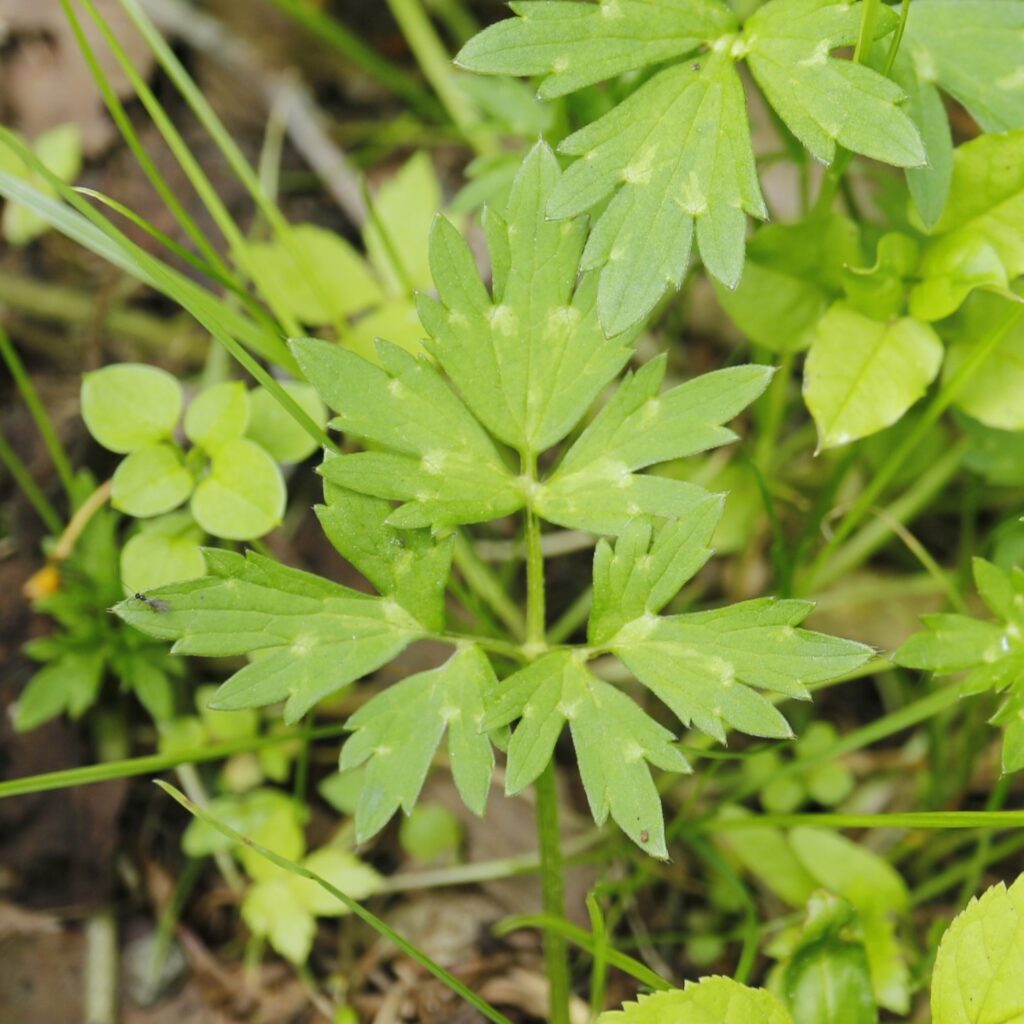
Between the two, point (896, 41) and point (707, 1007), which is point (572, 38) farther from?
point (707, 1007)

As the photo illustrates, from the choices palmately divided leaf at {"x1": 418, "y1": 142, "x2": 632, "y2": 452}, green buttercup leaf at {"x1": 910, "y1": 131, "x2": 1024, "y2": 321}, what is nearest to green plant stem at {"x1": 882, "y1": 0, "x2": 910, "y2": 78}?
green buttercup leaf at {"x1": 910, "y1": 131, "x2": 1024, "y2": 321}

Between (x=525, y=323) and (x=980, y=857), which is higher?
(x=525, y=323)

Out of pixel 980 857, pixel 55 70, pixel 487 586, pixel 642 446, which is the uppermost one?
pixel 55 70

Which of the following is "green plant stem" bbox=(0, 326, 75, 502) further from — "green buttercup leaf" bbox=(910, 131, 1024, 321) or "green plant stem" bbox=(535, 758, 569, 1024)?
"green buttercup leaf" bbox=(910, 131, 1024, 321)

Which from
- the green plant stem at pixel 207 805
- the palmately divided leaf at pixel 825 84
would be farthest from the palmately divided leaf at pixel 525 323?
the green plant stem at pixel 207 805

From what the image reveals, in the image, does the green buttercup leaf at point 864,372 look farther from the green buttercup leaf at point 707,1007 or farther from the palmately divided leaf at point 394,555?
the green buttercup leaf at point 707,1007

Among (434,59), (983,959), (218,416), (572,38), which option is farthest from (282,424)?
(983,959)
